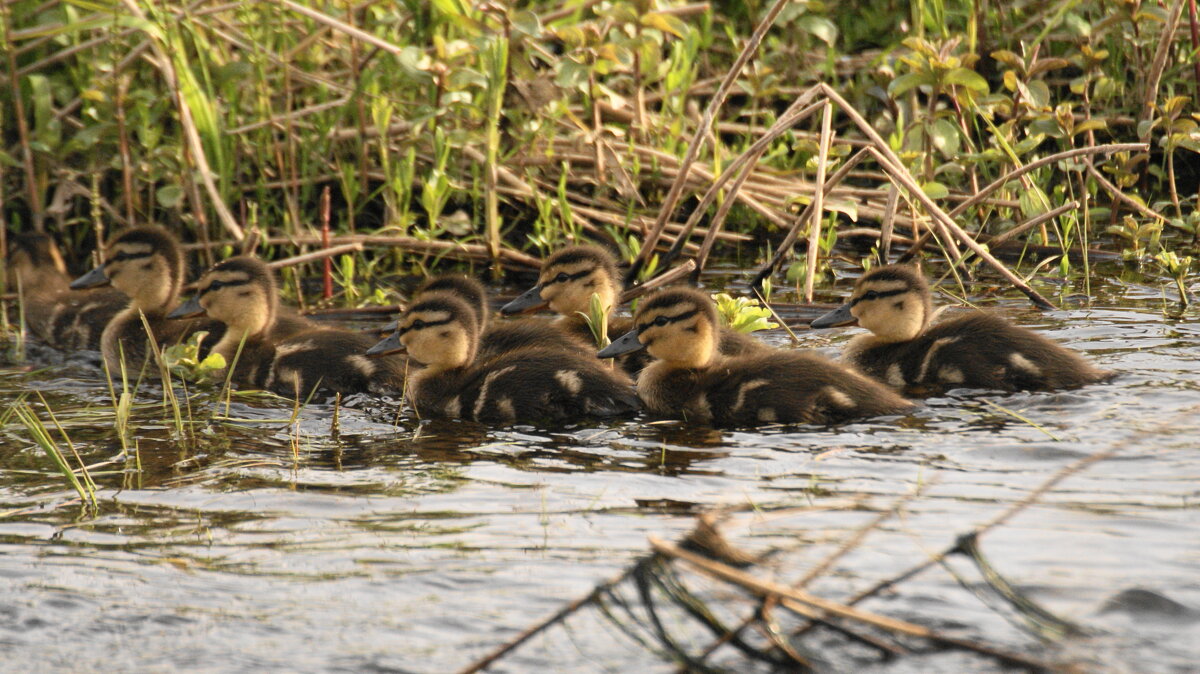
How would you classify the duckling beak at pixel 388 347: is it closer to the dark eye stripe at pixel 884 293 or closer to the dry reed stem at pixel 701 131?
the dry reed stem at pixel 701 131

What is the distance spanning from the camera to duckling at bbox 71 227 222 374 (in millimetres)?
5578

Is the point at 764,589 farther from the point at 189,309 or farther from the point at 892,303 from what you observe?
the point at 189,309

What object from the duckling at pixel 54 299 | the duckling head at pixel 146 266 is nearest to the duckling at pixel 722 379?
the duckling head at pixel 146 266

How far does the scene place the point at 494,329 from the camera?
16.8 feet

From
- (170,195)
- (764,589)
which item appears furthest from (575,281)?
(764,589)

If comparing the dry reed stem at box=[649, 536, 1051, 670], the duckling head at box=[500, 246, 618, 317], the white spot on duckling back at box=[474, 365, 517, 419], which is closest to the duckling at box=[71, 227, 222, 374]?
the duckling head at box=[500, 246, 618, 317]

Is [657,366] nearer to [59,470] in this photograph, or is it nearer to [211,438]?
[211,438]

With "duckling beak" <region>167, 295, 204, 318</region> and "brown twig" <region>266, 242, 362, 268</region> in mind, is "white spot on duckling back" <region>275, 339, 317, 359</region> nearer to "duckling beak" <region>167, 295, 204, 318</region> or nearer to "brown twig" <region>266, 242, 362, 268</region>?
"duckling beak" <region>167, 295, 204, 318</region>

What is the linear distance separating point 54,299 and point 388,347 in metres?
2.03

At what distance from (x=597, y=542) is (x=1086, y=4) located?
452cm

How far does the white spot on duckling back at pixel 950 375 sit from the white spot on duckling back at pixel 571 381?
1140 millimetres

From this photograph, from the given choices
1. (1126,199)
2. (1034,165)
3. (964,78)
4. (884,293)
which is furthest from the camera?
(1126,199)

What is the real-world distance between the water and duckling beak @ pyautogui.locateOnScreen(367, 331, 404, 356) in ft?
1.04

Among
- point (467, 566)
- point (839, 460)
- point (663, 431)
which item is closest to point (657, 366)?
point (663, 431)
